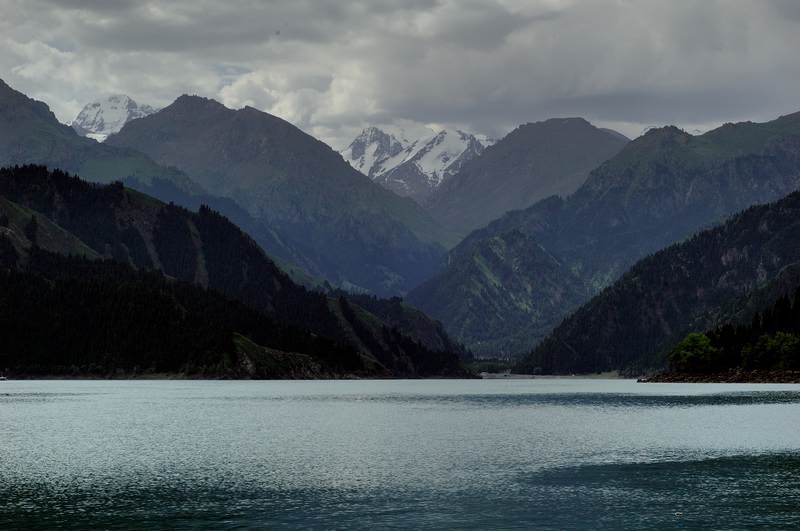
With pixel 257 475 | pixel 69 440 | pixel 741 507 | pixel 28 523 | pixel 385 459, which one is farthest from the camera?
pixel 69 440

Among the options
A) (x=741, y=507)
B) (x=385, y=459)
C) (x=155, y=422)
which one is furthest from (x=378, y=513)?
(x=155, y=422)

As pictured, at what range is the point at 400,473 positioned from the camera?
3711 inches

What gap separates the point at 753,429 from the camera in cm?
13825

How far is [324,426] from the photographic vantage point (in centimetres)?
15138

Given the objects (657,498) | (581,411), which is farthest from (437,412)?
(657,498)

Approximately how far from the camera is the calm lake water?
71.6 metres

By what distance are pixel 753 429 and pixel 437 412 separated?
68757 millimetres

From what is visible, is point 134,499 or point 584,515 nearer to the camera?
point 584,515

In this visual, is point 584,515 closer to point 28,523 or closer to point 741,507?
point 741,507

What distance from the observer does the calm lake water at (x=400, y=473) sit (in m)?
71.6

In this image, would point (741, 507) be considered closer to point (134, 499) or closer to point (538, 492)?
point (538, 492)

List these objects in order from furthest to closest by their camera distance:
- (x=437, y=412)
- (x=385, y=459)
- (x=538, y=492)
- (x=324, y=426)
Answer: (x=437, y=412)
(x=324, y=426)
(x=385, y=459)
(x=538, y=492)

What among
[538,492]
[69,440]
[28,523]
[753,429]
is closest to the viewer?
[28,523]

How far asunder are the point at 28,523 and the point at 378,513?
2410 centimetres
